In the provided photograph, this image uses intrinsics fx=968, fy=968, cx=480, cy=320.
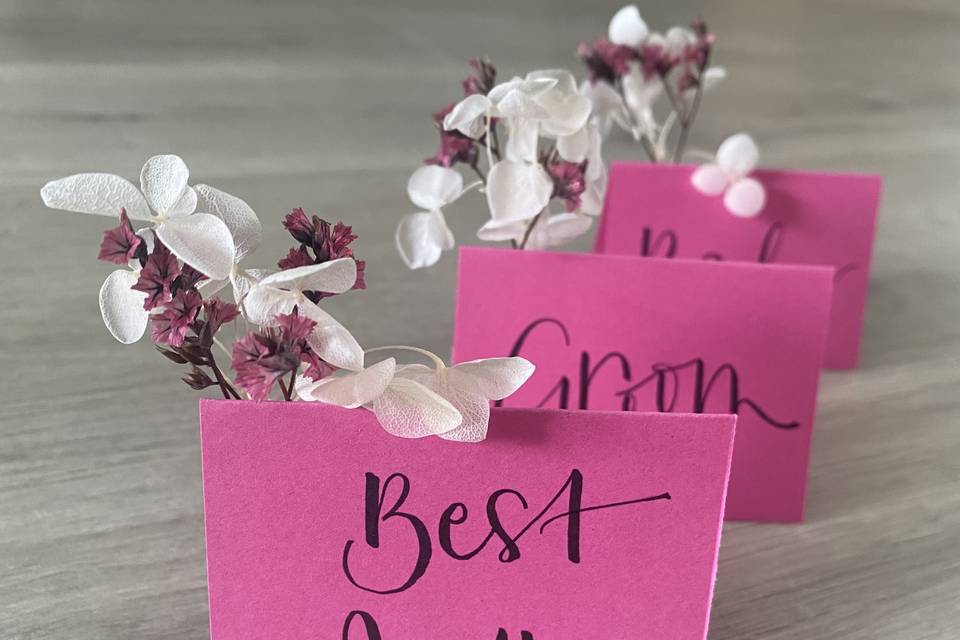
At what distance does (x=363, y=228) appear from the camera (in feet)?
3.50

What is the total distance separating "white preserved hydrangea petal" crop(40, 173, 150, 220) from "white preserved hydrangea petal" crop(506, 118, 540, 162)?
0.91ft

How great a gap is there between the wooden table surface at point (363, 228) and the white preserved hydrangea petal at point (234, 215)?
257 millimetres

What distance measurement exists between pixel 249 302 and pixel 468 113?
0.21 metres

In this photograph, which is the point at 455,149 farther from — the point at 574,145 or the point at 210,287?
the point at 210,287

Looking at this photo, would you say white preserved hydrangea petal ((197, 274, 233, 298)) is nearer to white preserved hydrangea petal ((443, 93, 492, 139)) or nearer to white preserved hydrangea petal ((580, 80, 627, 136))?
white preserved hydrangea petal ((443, 93, 492, 139))

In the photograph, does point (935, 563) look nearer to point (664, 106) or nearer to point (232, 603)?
point (232, 603)

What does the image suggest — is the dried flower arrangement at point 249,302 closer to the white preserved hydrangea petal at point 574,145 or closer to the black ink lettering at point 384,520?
the black ink lettering at point 384,520

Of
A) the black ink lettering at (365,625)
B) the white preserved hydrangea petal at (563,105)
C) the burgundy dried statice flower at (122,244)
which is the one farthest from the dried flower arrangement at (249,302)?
the white preserved hydrangea petal at (563,105)

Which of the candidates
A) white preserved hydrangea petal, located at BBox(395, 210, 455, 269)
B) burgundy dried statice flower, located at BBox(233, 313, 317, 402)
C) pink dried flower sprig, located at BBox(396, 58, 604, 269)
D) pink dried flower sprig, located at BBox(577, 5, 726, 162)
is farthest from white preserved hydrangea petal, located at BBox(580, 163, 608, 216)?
burgundy dried statice flower, located at BBox(233, 313, 317, 402)

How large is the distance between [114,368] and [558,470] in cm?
48

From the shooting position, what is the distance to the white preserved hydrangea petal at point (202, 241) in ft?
A: 1.49

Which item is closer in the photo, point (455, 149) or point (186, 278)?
point (186, 278)

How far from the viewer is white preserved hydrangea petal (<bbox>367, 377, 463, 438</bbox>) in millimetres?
484

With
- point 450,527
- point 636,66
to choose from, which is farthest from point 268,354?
point 636,66
